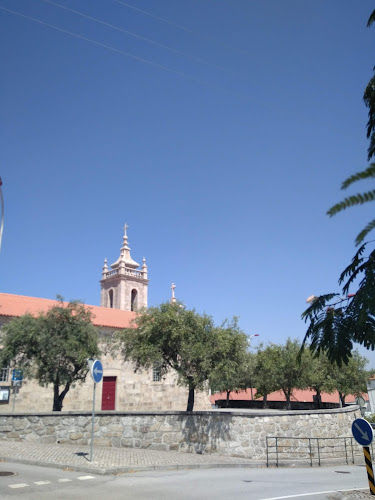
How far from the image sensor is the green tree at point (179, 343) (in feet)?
54.6

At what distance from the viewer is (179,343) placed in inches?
677

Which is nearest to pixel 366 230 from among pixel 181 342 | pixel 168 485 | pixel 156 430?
pixel 168 485

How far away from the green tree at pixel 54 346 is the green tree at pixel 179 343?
320 cm

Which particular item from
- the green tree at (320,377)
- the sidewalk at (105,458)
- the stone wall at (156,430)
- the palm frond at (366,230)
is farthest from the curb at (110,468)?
the green tree at (320,377)

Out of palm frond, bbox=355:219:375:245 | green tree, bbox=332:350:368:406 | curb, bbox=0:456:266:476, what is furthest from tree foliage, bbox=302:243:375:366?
green tree, bbox=332:350:368:406

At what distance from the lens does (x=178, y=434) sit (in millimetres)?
15078

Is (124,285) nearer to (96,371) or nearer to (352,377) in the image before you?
(352,377)

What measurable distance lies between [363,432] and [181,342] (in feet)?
30.9

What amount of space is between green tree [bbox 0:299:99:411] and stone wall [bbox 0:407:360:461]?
4.23 meters

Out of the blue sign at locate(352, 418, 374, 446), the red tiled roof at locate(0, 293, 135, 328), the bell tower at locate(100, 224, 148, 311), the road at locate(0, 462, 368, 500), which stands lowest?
the road at locate(0, 462, 368, 500)

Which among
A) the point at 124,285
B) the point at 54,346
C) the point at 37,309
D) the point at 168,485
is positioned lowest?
the point at 168,485

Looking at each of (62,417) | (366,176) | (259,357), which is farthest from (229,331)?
(259,357)

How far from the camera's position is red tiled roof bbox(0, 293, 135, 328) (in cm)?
3022

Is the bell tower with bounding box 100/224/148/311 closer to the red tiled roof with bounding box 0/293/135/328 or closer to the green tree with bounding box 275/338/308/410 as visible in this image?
the red tiled roof with bounding box 0/293/135/328
